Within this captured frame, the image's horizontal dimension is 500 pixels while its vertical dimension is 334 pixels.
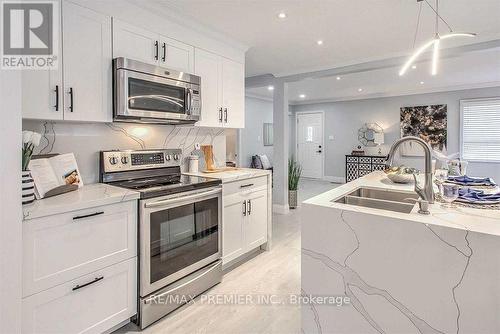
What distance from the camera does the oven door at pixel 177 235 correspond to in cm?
187

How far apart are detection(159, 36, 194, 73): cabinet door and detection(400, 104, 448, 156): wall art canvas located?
591 centimetres

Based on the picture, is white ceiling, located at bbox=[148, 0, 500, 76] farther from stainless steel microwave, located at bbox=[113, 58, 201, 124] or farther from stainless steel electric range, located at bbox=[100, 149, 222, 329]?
stainless steel electric range, located at bbox=[100, 149, 222, 329]

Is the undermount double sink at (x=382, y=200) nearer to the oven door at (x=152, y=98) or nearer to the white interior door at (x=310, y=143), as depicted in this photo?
the oven door at (x=152, y=98)

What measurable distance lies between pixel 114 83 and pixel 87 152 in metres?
0.59

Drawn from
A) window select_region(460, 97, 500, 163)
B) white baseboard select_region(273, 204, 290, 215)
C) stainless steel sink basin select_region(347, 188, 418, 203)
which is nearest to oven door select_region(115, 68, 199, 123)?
stainless steel sink basin select_region(347, 188, 418, 203)

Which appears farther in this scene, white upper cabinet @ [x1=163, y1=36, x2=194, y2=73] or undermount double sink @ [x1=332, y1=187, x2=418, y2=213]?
white upper cabinet @ [x1=163, y1=36, x2=194, y2=73]

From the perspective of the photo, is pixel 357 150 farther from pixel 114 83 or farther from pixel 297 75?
pixel 114 83

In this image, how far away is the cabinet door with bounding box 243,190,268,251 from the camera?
9.23ft

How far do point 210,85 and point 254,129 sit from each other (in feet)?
15.7

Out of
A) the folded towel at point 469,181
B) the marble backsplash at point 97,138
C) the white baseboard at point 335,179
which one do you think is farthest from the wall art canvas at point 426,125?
the marble backsplash at point 97,138

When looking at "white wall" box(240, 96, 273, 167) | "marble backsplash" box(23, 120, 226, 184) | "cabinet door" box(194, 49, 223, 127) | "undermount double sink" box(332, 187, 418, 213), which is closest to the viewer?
"undermount double sink" box(332, 187, 418, 213)

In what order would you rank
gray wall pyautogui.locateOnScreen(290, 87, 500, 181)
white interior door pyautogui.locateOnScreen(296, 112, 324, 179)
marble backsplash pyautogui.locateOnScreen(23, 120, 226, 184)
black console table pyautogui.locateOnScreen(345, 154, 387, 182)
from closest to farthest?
marble backsplash pyautogui.locateOnScreen(23, 120, 226, 184), gray wall pyautogui.locateOnScreen(290, 87, 500, 181), black console table pyautogui.locateOnScreen(345, 154, 387, 182), white interior door pyautogui.locateOnScreen(296, 112, 324, 179)

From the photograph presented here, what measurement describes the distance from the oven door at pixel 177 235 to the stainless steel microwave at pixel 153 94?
2.27 feet

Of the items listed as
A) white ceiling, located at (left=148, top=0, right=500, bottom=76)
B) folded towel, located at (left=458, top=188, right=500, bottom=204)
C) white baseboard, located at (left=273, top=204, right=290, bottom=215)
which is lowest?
white baseboard, located at (left=273, top=204, right=290, bottom=215)
